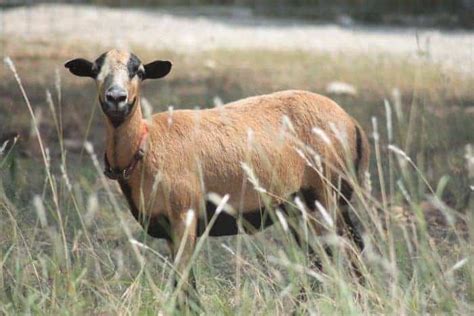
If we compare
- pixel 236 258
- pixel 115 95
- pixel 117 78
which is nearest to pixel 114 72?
pixel 117 78

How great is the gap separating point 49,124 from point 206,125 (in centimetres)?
517

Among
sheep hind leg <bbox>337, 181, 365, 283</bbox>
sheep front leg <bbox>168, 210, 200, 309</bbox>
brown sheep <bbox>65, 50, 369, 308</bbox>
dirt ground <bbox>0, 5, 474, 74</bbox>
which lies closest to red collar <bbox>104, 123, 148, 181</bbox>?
brown sheep <bbox>65, 50, 369, 308</bbox>

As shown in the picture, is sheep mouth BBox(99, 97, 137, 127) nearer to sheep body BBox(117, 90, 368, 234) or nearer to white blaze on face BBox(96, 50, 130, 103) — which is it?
white blaze on face BBox(96, 50, 130, 103)

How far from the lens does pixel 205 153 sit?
5234 millimetres

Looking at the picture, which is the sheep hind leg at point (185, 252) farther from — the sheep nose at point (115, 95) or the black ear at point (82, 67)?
the black ear at point (82, 67)

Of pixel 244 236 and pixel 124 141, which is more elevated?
pixel 124 141

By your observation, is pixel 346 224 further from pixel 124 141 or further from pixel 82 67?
pixel 82 67

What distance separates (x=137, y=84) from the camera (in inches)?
198

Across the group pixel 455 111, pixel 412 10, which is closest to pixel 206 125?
pixel 455 111

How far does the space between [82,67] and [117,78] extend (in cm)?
38

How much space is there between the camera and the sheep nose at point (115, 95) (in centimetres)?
476

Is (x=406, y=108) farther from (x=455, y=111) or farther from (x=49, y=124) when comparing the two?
(x=49, y=124)

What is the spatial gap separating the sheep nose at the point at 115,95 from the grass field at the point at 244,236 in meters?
0.22

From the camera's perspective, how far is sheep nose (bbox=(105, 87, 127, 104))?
476cm
